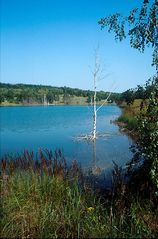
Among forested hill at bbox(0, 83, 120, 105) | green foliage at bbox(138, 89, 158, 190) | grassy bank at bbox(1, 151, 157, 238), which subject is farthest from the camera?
forested hill at bbox(0, 83, 120, 105)

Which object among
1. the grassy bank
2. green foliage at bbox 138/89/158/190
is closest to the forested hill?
the grassy bank

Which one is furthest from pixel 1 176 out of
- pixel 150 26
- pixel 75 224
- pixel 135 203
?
pixel 150 26

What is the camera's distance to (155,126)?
709cm

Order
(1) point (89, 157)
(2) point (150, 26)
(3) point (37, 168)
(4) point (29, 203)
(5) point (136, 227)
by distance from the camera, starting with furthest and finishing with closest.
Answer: (1) point (89, 157), (3) point (37, 168), (2) point (150, 26), (4) point (29, 203), (5) point (136, 227)

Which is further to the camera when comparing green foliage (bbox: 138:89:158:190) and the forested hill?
the forested hill

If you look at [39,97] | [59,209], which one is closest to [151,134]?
[59,209]

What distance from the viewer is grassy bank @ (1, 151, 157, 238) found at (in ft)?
20.5

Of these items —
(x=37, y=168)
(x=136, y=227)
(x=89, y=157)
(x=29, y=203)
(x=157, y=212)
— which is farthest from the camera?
(x=89, y=157)

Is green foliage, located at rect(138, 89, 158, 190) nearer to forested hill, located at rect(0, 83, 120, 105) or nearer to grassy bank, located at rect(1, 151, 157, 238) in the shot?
grassy bank, located at rect(1, 151, 157, 238)

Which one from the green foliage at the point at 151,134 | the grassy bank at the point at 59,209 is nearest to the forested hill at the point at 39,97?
the grassy bank at the point at 59,209

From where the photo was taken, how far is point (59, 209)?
7.06 meters

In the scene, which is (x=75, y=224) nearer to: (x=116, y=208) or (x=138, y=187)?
(x=116, y=208)

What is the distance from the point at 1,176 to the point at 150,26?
194 inches

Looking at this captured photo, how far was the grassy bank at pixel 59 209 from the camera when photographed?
625 centimetres
